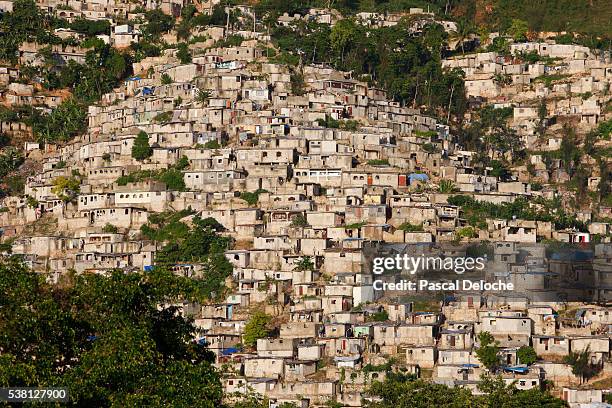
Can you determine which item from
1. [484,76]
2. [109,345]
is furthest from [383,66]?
[109,345]

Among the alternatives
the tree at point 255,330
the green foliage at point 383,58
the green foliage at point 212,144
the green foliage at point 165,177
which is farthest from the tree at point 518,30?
the tree at point 255,330

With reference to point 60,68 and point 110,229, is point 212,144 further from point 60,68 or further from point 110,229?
point 60,68

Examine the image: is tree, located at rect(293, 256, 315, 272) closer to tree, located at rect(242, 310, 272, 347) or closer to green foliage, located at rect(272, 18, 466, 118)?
tree, located at rect(242, 310, 272, 347)

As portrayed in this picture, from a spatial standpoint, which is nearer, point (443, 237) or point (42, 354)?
point (42, 354)

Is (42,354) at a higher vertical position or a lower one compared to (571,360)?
higher

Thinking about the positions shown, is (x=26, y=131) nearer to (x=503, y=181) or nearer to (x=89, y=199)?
(x=89, y=199)

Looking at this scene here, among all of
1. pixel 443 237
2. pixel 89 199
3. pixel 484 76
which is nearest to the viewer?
pixel 443 237
